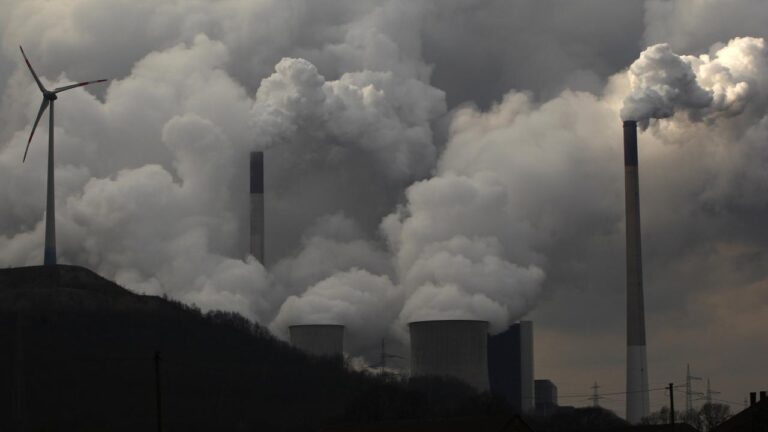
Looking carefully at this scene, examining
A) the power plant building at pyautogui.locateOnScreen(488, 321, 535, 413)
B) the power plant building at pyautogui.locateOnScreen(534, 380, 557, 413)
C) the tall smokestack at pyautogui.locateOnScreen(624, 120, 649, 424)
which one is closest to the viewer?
the tall smokestack at pyautogui.locateOnScreen(624, 120, 649, 424)

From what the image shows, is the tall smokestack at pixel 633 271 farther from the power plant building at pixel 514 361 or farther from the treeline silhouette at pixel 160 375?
the power plant building at pixel 514 361

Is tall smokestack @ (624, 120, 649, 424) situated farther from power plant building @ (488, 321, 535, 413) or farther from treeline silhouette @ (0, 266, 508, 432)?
power plant building @ (488, 321, 535, 413)

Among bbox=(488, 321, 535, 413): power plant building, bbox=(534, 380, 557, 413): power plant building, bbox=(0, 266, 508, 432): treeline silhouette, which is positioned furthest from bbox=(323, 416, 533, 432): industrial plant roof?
bbox=(534, 380, 557, 413): power plant building

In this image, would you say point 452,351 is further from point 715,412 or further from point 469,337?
point 715,412

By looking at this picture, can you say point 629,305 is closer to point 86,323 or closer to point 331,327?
point 331,327

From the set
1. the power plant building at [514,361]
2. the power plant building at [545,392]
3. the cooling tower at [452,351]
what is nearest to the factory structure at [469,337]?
the cooling tower at [452,351]

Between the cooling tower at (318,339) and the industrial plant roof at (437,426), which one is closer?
the industrial plant roof at (437,426)

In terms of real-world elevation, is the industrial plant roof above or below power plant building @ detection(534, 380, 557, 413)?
below

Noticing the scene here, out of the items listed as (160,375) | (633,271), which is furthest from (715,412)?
(160,375)
